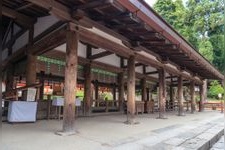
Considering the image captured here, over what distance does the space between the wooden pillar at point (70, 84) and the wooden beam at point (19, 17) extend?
2.88 m

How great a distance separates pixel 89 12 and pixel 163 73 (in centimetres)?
637

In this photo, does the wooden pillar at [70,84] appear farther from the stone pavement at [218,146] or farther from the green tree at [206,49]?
the green tree at [206,49]

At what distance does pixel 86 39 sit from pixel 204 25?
26.0 metres

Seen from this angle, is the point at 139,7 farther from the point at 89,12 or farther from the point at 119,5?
the point at 89,12

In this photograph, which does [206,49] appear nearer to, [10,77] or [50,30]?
[10,77]

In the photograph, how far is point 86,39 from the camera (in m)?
7.17

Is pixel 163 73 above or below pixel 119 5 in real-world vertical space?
below

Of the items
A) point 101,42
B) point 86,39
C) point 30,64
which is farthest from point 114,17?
point 30,64

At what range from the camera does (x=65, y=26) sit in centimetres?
643

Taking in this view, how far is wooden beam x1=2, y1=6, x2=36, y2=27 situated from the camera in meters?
7.88

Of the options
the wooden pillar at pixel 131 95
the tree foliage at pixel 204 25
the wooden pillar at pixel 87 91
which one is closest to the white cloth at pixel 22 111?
the wooden pillar at pixel 131 95

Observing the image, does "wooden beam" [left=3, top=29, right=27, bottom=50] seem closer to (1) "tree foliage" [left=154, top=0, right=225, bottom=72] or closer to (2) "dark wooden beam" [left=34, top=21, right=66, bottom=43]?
(2) "dark wooden beam" [left=34, top=21, right=66, bottom=43]

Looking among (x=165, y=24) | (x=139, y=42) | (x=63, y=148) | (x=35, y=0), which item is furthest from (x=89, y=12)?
(x=63, y=148)

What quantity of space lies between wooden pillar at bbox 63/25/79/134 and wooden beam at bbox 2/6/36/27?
2.88 meters
